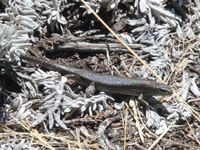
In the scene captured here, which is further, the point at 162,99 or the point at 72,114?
the point at 162,99

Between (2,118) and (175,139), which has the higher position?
(2,118)

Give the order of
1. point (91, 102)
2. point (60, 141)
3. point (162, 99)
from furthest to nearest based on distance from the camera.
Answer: point (162, 99) < point (91, 102) < point (60, 141)

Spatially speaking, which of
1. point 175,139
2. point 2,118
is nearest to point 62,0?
point 2,118

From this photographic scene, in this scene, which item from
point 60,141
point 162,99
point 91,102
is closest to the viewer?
point 60,141

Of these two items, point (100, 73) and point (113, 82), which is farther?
point (100, 73)

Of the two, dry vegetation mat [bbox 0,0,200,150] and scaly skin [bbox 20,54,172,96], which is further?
scaly skin [bbox 20,54,172,96]

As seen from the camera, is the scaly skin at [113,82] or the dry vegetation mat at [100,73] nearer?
the dry vegetation mat at [100,73]

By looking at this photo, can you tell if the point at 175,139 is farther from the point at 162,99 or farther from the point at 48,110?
the point at 48,110

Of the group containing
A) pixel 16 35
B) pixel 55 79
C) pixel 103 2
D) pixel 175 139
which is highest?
pixel 103 2
